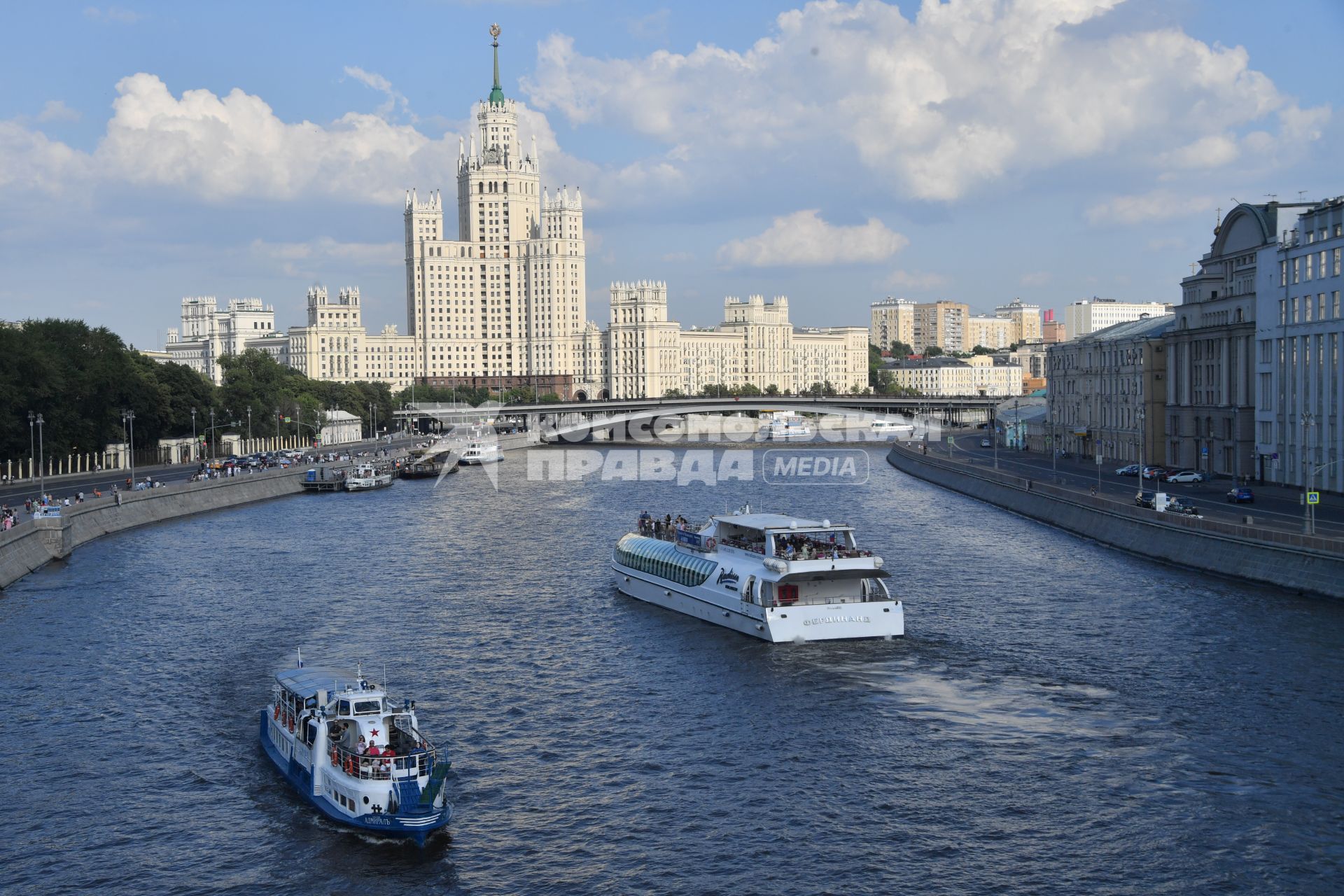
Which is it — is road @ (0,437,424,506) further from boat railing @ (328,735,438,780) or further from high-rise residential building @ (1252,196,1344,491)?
high-rise residential building @ (1252,196,1344,491)

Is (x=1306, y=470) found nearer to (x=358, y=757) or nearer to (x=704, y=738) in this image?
(x=704, y=738)

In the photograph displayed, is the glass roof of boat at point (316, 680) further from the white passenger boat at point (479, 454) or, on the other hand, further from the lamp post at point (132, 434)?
the white passenger boat at point (479, 454)

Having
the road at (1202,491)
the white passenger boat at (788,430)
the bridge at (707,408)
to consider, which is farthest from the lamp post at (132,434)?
the white passenger boat at (788,430)

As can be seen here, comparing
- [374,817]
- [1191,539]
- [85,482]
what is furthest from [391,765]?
[85,482]

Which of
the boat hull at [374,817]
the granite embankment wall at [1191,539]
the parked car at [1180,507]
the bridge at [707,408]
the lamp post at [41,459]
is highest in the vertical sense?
the bridge at [707,408]

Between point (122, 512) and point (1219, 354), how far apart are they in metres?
63.0

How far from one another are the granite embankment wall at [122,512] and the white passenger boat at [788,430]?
284 ft

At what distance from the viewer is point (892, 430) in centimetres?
18412

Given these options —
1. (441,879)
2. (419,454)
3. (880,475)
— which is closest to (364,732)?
(441,879)

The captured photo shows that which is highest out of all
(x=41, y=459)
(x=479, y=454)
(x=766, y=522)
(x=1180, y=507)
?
(x=41, y=459)

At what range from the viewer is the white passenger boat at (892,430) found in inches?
7121

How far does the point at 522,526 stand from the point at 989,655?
41804mm

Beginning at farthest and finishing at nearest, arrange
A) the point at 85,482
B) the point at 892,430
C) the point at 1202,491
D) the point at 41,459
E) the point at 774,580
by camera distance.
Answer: the point at 892,430 < the point at 85,482 < the point at 41,459 < the point at 1202,491 < the point at 774,580

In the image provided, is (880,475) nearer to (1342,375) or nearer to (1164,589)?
(1342,375)
